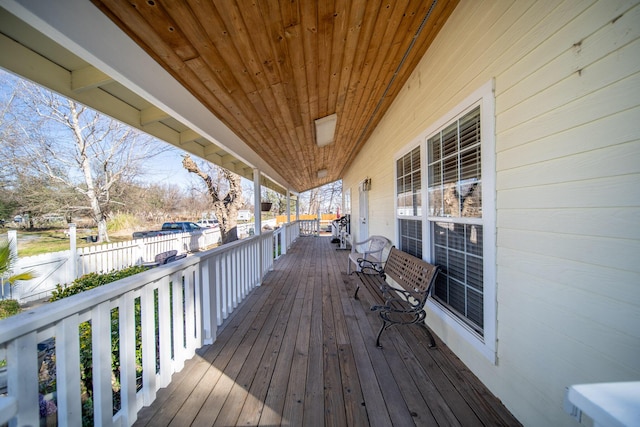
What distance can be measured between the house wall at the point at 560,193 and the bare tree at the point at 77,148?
10.8m

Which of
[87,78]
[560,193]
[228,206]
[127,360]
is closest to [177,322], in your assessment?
[127,360]

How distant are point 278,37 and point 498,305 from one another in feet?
8.23

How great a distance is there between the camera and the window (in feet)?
9.69

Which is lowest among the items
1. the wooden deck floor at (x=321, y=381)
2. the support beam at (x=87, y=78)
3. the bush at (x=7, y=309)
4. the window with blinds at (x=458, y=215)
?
the bush at (x=7, y=309)

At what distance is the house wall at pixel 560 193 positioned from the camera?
96 cm

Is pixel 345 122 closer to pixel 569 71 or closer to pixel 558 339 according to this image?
pixel 569 71

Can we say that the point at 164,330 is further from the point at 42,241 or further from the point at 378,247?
the point at 42,241

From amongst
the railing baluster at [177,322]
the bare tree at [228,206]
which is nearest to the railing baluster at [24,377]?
the railing baluster at [177,322]

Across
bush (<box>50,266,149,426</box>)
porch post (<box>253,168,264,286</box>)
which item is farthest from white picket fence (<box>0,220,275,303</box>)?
porch post (<box>253,168,264,286</box>)

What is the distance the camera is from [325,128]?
403cm

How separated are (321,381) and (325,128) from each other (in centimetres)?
353

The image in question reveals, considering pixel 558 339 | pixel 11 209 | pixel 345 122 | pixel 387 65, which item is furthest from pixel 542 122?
pixel 11 209

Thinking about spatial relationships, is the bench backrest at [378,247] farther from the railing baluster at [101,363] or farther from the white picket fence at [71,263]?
the white picket fence at [71,263]

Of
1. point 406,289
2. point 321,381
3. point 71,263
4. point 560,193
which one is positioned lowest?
point 321,381
